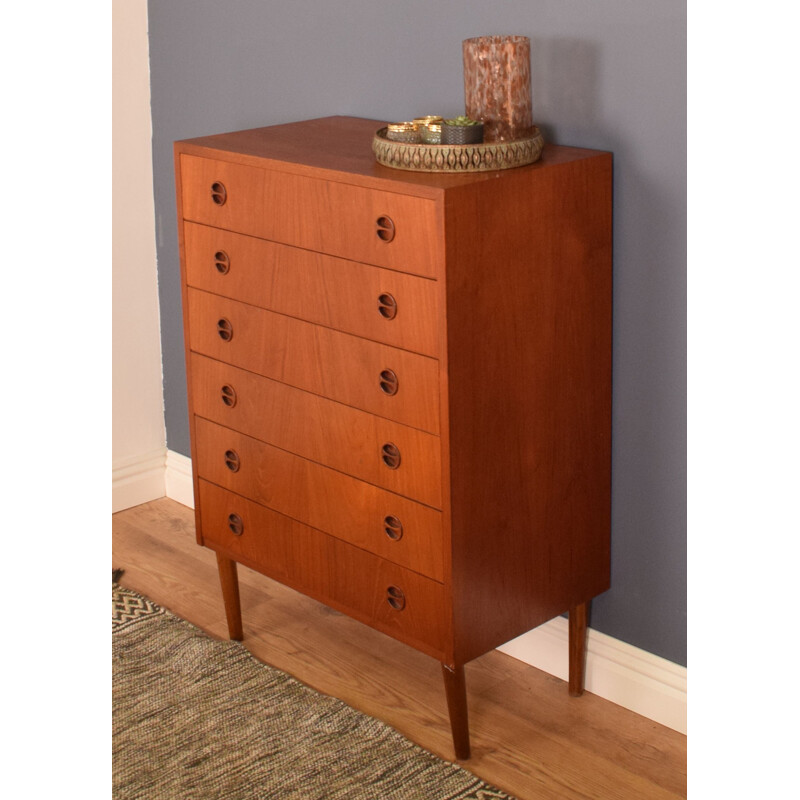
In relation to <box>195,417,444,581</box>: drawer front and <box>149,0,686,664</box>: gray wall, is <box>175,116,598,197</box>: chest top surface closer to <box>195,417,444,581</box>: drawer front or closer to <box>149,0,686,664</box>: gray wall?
<box>149,0,686,664</box>: gray wall

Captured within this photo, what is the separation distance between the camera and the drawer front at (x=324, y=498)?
72.9 inches

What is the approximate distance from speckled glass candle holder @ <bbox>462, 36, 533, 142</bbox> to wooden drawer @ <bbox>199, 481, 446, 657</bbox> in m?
0.80

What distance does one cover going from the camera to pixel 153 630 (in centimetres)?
247

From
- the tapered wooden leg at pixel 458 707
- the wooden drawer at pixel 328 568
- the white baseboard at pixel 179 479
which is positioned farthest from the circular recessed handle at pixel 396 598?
the white baseboard at pixel 179 479

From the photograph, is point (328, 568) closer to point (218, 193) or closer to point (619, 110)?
point (218, 193)

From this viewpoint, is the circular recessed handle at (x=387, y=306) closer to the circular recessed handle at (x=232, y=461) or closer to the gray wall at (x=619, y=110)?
the gray wall at (x=619, y=110)

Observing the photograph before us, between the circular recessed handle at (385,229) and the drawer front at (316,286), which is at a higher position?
the circular recessed handle at (385,229)

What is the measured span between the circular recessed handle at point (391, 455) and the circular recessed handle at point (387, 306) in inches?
9.3

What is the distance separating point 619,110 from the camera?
72.2 inches

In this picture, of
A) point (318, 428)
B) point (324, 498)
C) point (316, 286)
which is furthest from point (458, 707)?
point (316, 286)


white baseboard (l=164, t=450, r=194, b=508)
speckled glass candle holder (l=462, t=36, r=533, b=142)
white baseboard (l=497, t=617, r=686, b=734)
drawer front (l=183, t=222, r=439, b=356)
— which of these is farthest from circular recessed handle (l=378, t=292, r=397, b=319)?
white baseboard (l=164, t=450, r=194, b=508)

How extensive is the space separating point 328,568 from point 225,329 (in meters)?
0.53
